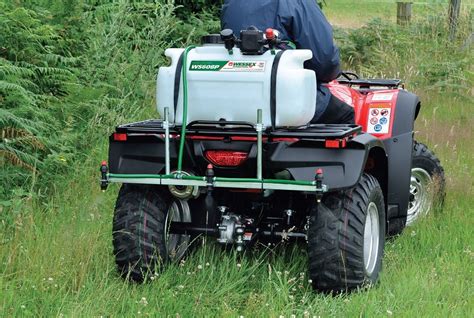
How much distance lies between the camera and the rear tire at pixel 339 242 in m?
4.79

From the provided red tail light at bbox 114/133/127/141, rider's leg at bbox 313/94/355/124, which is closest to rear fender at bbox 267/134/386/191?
rider's leg at bbox 313/94/355/124

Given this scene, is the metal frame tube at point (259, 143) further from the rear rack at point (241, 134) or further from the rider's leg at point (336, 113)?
the rider's leg at point (336, 113)

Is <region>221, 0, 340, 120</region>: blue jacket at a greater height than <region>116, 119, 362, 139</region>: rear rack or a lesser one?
greater

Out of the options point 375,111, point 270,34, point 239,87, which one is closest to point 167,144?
point 239,87

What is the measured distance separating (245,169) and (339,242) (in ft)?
2.09

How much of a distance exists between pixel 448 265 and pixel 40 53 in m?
3.83

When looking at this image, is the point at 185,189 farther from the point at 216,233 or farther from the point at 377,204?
the point at 377,204

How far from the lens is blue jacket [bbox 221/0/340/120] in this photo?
5.20m

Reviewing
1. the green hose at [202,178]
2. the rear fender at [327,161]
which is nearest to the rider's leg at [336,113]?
the rear fender at [327,161]

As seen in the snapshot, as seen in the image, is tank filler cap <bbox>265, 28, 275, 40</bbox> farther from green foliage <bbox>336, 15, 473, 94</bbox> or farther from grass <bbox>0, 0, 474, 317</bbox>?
green foliage <bbox>336, 15, 473, 94</bbox>

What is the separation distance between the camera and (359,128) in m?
4.95

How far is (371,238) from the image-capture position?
5.25 metres

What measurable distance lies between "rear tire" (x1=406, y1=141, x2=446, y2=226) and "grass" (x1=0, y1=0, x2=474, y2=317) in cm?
22

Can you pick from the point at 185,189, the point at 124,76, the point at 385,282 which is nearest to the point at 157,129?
the point at 185,189
